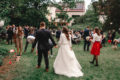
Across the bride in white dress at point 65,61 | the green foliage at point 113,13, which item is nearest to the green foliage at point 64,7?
the green foliage at point 113,13

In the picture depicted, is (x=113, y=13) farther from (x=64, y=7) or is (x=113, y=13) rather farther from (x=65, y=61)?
(x=65, y=61)

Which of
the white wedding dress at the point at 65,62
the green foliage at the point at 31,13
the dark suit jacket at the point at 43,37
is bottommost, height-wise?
the white wedding dress at the point at 65,62

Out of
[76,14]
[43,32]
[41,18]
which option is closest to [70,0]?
[41,18]

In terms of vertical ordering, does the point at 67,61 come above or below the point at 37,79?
above

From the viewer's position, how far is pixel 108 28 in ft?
81.8

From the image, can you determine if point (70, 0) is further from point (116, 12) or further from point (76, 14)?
point (76, 14)

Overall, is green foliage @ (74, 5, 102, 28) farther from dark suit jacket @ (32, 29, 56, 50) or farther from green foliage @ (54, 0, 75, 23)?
dark suit jacket @ (32, 29, 56, 50)

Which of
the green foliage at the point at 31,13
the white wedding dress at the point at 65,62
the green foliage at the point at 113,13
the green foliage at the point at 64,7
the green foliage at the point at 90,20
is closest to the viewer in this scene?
the white wedding dress at the point at 65,62

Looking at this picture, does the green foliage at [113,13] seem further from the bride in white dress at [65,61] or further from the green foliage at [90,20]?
the bride in white dress at [65,61]

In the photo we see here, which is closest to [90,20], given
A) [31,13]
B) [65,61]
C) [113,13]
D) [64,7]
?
[64,7]

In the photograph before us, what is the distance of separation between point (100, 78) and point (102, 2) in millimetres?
20402

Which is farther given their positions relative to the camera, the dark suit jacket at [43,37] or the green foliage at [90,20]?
the green foliage at [90,20]

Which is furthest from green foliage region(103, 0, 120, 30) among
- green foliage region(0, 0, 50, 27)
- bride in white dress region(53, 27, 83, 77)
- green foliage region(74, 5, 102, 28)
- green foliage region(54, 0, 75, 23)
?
bride in white dress region(53, 27, 83, 77)

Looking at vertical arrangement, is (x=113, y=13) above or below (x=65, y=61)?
above
